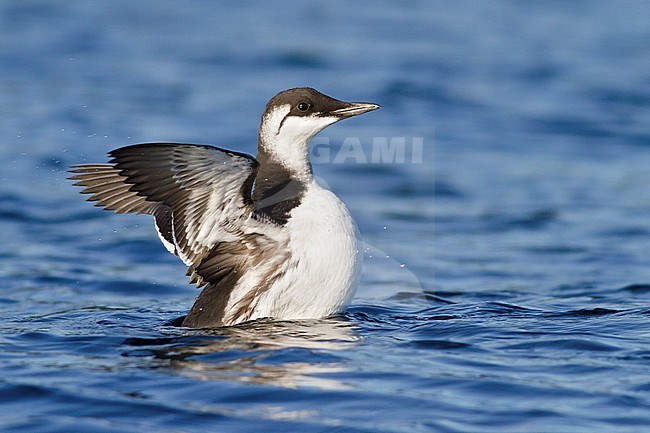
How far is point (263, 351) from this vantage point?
6.41 metres

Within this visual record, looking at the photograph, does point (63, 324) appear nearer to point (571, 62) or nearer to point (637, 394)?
point (637, 394)

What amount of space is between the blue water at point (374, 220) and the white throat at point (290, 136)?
3.39 ft

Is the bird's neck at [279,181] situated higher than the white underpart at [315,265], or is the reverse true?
the bird's neck at [279,181]

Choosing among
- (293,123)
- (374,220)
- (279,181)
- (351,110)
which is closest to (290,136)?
(293,123)

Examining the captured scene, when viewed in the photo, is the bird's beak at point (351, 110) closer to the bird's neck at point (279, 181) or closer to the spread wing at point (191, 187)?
the bird's neck at point (279, 181)

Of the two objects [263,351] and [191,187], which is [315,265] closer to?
[263,351]

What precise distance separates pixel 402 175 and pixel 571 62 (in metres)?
5.71

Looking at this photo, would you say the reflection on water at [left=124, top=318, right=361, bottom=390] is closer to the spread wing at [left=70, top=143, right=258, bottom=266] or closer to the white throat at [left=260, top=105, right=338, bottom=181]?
the spread wing at [left=70, top=143, right=258, bottom=266]

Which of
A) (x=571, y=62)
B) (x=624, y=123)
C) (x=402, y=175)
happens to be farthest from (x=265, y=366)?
(x=571, y=62)

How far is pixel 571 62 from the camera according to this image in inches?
687

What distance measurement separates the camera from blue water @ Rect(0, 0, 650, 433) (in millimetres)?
5809

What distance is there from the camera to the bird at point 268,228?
263 inches

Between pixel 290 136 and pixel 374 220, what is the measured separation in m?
4.30

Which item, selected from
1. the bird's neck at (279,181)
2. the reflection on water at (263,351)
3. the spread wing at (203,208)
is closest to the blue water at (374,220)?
the reflection on water at (263,351)
